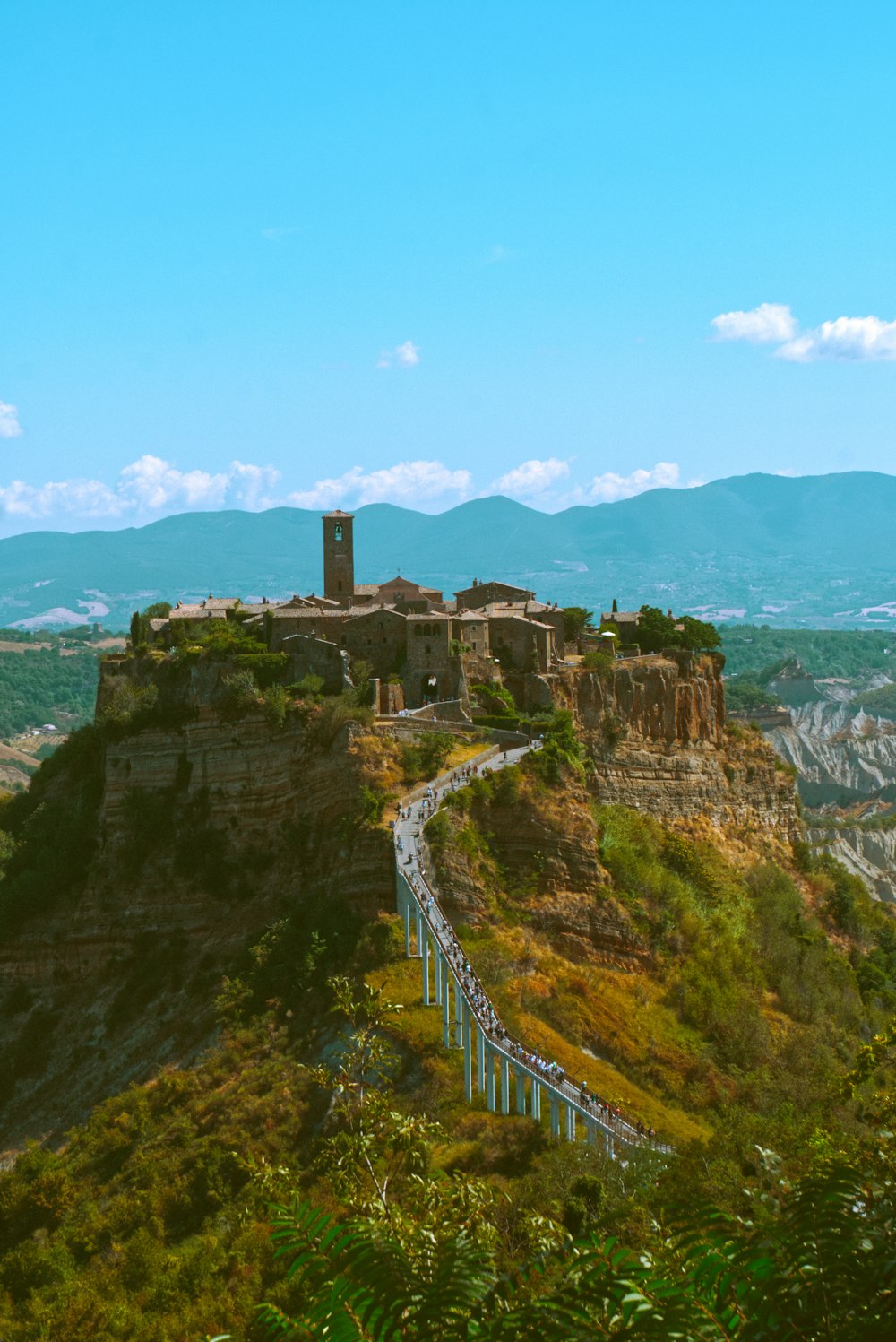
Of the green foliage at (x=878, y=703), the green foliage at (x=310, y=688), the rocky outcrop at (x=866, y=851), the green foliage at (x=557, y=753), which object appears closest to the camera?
the green foliage at (x=557, y=753)

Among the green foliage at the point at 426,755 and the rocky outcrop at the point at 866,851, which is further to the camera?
the rocky outcrop at the point at 866,851

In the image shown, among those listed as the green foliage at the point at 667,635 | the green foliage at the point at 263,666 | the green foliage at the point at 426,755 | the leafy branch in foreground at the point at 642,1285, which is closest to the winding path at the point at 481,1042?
the green foliage at the point at 426,755

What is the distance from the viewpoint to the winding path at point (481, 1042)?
94.7ft

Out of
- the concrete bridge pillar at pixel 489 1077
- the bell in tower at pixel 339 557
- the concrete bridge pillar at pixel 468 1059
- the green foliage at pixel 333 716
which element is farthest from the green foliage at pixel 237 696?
the concrete bridge pillar at pixel 489 1077

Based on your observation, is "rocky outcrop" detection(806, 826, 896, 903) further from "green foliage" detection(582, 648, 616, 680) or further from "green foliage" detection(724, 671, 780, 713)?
"green foliage" detection(724, 671, 780, 713)

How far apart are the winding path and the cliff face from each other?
15914mm

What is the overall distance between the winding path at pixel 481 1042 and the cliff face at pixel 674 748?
52.2ft

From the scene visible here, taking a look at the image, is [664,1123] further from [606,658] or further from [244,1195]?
[606,658]

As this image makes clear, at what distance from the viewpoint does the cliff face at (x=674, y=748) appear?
2068 inches

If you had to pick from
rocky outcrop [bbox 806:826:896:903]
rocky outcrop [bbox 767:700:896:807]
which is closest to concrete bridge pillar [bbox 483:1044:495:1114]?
rocky outcrop [bbox 806:826:896:903]

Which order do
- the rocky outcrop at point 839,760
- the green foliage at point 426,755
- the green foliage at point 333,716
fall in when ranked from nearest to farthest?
A: the green foliage at point 426,755 < the green foliage at point 333,716 < the rocky outcrop at point 839,760

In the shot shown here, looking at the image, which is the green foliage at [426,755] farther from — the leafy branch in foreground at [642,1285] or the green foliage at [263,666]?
the leafy branch in foreground at [642,1285]

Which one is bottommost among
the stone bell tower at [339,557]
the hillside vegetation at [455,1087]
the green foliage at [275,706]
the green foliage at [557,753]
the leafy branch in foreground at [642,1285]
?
the hillside vegetation at [455,1087]

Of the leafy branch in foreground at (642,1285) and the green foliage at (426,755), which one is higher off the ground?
the leafy branch in foreground at (642,1285)
